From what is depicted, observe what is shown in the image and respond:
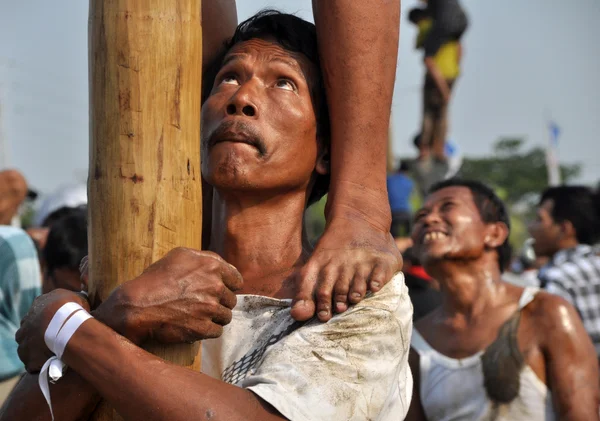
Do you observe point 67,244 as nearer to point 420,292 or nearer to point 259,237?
point 420,292

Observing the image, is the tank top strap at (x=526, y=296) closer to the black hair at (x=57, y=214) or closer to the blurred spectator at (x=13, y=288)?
the blurred spectator at (x=13, y=288)

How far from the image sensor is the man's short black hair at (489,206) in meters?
5.39

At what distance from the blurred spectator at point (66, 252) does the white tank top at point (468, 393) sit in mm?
1892

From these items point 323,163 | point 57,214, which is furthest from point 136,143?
point 57,214

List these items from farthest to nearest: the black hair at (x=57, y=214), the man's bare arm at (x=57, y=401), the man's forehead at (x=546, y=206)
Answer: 1. the man's forehead at (x=546, y=206)
2. the black hair at (x=57, y=214)
3. the man's bare arm at (x=57, y=401)

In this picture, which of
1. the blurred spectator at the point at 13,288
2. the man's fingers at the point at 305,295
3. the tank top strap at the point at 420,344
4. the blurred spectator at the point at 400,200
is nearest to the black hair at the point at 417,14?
the blurred spectator at the point at 400,200

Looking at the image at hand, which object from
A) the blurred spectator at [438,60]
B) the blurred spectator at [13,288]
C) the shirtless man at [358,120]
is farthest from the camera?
the blurred spectator at [438,60]

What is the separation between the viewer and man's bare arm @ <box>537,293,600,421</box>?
454 centimetres

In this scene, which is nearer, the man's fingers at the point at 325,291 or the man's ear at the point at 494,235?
the man's fingers at the point at 325,291

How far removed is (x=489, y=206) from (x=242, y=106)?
9.43 feet

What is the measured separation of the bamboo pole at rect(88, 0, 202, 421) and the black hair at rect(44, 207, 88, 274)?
9.88 ft

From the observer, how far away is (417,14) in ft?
30.2

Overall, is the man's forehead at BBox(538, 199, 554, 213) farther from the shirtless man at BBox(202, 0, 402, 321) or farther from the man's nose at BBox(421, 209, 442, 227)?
the shirtless man at BBox(202, 0, 402, 321)

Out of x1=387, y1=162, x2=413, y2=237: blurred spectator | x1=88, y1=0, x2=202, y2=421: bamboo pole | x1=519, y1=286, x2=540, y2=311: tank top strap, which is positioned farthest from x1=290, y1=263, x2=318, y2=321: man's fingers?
x1=387, y1=162, x2=413, y2=237: blurred spectator
